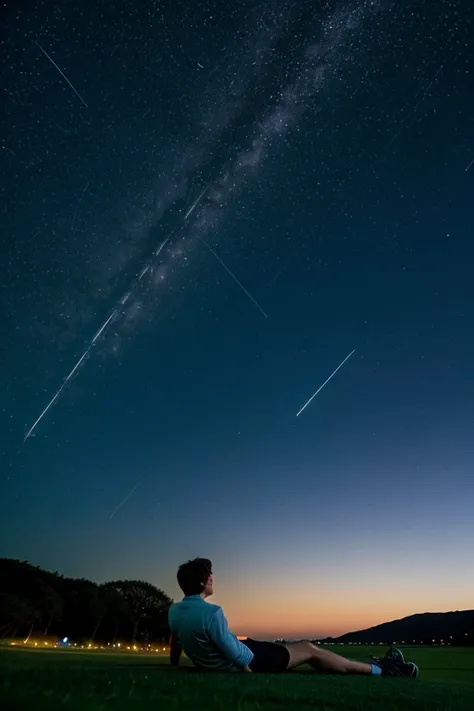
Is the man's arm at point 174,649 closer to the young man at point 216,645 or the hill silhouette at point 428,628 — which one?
the young man at point 216,645

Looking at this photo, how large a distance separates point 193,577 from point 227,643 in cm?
78

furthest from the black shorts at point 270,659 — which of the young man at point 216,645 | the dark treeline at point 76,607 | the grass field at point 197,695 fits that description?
the dark treeline at point 76,607

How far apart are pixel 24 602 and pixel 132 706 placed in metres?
77.0

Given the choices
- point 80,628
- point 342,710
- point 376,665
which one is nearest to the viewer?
point 342,710

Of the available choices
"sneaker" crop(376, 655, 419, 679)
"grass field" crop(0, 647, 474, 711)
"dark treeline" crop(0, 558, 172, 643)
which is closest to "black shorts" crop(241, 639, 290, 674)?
"grass field" crop(0, 647, 474, 711)

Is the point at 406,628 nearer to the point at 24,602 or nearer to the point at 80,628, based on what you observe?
the point at 80,628

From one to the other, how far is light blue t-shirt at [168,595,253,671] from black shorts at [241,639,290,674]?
16.2 inches

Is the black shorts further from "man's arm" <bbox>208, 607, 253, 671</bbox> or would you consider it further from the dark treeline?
the dark treeline

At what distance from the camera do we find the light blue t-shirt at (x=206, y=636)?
19.5 ft

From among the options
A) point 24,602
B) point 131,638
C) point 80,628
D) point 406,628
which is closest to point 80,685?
point 24,602

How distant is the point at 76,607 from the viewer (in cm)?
8644

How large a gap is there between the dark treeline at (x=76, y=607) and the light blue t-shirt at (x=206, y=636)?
68.5 metres

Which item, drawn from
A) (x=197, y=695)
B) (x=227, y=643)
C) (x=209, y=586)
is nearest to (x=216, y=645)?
(x=227, y=643)

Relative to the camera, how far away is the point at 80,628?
87.2 metres
